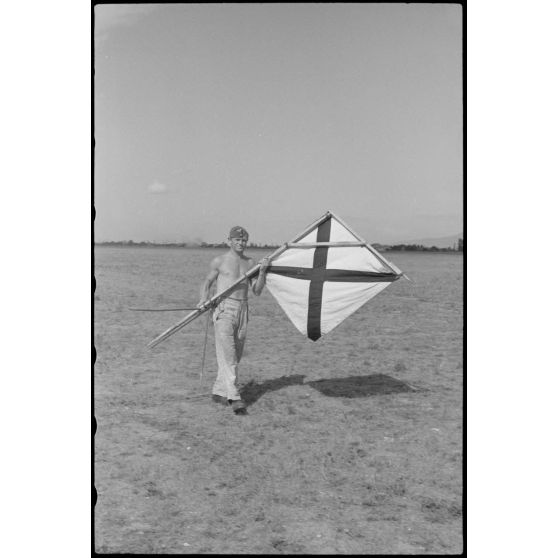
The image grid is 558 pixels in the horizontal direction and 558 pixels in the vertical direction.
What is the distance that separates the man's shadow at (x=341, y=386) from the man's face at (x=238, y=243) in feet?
6.94

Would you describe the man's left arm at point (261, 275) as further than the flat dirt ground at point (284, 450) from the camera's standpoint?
Yes

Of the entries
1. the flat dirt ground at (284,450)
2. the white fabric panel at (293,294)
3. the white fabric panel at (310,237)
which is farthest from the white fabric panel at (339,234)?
the flat dirt ground at (284,450)

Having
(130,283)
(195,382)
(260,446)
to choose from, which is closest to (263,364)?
(195,382)

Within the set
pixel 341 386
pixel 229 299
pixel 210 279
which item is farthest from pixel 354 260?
pixel 341 386

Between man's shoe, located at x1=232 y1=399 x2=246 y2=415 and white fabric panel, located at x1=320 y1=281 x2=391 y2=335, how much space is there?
141cm

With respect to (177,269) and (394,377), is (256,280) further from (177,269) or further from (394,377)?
(177,269)

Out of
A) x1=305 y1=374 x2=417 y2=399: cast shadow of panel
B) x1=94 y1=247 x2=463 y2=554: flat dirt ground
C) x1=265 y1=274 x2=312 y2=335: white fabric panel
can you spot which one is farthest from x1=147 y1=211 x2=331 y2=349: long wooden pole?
x1=305 y1=374 x2=417 y2=399: cast shadow of panel

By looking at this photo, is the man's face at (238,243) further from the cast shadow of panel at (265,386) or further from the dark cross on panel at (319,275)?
the cast shadow of panel at (265,386)

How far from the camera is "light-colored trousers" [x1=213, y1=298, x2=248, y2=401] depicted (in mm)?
8039

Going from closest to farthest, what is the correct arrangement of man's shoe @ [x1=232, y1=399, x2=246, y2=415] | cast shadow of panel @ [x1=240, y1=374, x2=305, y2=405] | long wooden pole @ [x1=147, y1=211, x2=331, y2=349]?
1. long wooden pole @ [x1=147, y1=211, x2=331, y2=349]
2. man's shoe @ [x1=232, y1=399, x2=246, y2=415]
3. cast shadow of panel @ [x1=240, y1=374, x2=305, y2=405]

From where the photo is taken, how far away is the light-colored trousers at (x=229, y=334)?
8039 mm

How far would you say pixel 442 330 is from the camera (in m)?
14.4

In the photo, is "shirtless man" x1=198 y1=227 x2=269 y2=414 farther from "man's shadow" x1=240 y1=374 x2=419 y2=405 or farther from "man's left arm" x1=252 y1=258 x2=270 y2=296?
"man's shadow" x1=240 y1=374 x2=419 y2=405

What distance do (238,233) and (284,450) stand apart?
9.39 feet
